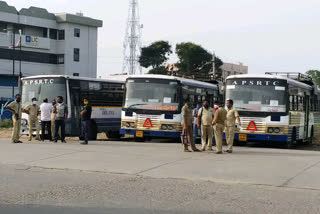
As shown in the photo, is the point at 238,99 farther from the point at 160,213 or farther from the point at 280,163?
the point at 160,213

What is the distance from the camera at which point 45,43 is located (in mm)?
67812

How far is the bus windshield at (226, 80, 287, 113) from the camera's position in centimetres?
1873

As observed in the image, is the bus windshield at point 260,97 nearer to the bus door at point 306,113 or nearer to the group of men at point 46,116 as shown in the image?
the bus door at point 306,113

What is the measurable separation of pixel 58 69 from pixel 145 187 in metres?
61.7

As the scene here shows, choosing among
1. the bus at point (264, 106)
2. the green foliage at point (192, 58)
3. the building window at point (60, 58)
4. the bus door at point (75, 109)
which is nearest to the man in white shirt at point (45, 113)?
the bus door at point (75, 109)

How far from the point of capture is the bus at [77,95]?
20891 millimetres

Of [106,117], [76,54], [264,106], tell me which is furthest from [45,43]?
[264,106]

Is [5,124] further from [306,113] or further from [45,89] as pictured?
[306,113]

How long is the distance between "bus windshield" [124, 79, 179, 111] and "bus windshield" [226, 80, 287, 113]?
2.59 m

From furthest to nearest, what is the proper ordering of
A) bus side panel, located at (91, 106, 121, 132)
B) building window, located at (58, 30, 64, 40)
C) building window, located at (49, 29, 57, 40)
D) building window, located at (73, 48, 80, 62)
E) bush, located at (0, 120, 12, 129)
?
building window, located at (49, 29, 57, 40) → building window, located at (73, 48, 80, 62) → building window, located at (58, 30, 64, 40) → bush, located at (0, 120, 12, 129) → bus side panel, located at (91, 106, 121, 132)

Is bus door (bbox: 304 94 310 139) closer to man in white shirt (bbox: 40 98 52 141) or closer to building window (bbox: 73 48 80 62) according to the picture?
man in white shirt (bbox: 40 98 52 141)

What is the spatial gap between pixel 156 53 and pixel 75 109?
5655 centimetres

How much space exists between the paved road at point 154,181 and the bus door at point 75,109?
5307 millimetres

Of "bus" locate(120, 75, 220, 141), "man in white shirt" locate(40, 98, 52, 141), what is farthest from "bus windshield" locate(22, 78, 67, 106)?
"bus" locate(120, 75, 220, 141)
